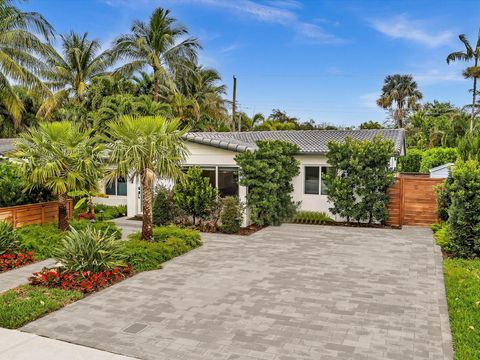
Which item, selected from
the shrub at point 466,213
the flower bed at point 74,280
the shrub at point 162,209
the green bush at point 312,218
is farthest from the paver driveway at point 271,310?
the green bush at point 312,218

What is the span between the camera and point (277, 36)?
950 inches

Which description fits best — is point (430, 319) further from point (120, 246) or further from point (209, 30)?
point (209, 30)

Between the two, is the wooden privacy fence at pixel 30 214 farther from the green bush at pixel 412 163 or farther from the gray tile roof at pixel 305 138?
the green bush at pixel 412 163

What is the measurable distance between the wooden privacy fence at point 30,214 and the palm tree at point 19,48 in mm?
6662

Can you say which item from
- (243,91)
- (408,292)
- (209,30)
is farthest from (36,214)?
(243,91)

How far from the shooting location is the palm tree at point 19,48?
1560cm

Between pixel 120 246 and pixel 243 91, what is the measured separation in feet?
101

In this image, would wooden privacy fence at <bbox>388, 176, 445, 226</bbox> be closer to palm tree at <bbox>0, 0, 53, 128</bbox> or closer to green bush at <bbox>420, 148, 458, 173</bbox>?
green bush at <bbox>420, 148, 458, 173</bbox>

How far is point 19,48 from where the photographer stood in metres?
16.6

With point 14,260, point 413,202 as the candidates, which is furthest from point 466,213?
point 14,260

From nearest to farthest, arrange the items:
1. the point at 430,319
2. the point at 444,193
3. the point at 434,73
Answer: the point at 430,319, the point at 444,193, the point at 434,73

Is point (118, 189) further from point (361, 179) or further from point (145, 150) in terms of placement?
point (361, 179)

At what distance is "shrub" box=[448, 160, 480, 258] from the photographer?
9.91m

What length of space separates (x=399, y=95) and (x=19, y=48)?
4777 centimetres
